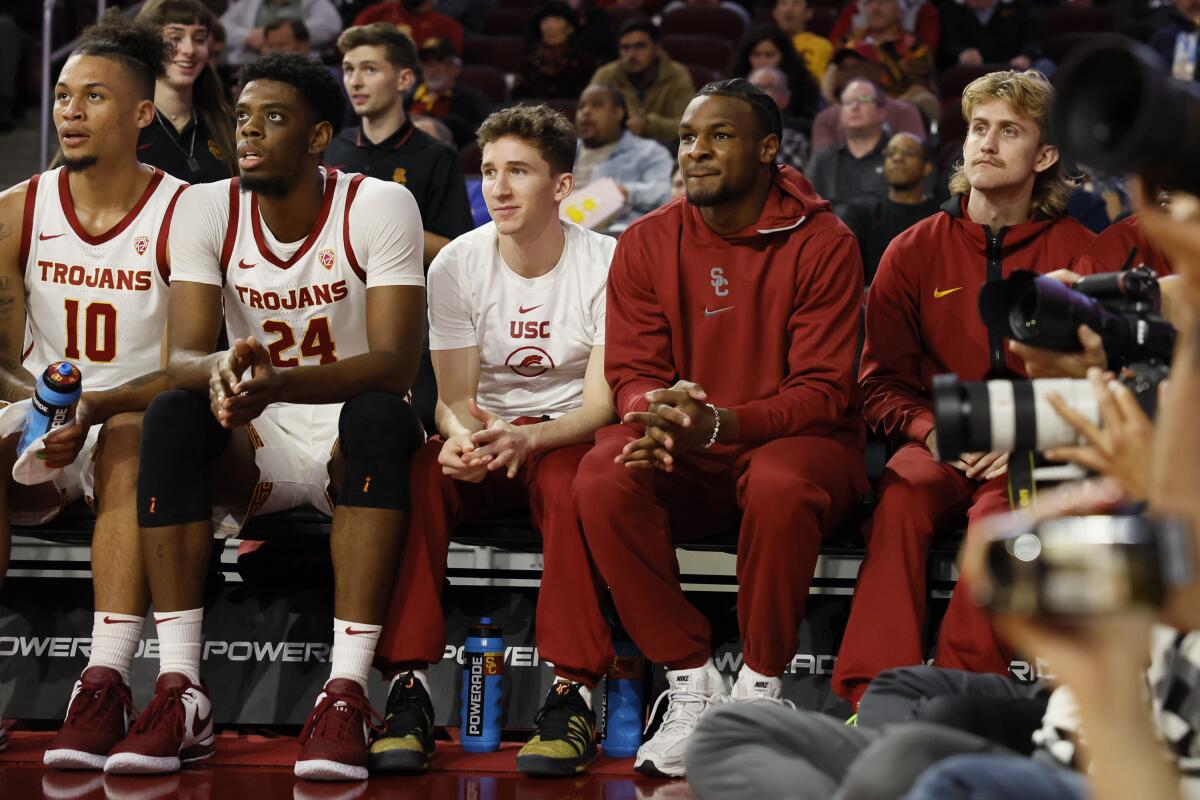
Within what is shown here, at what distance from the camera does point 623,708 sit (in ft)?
11.7

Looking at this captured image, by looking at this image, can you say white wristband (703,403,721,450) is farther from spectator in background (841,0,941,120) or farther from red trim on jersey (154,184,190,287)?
spectator in background (841,0,941,120)

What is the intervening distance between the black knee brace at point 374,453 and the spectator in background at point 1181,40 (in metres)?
5.42

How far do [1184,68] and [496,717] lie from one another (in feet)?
18.3

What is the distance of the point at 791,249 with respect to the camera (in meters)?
3.70

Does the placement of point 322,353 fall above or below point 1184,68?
below

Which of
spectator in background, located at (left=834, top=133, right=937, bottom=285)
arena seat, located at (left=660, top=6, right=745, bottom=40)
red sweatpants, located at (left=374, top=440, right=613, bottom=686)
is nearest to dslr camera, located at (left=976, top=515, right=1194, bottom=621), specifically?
red sweatpants, located at (left=374, top=440, right=613, bottom=686)

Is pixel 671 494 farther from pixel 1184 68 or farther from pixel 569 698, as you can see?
pixel 1184 68

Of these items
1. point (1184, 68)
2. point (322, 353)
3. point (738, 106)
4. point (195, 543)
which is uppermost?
point (1184, 68)

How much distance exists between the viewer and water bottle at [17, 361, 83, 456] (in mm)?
3391

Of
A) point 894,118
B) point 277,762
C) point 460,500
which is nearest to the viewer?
point 277,762

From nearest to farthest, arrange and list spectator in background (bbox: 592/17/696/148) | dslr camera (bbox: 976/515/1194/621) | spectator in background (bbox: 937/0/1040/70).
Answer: dslr camera (bbox: 976/515/1194/621), spectator in background (bbox: 592/17/696/148), spectator in background (bbox: 937/0/1040/70)

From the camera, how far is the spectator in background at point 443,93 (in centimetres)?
809

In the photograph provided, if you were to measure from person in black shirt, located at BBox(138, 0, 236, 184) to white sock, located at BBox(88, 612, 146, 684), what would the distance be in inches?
69.3

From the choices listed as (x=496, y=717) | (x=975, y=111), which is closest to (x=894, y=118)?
(x=975, y=111)
